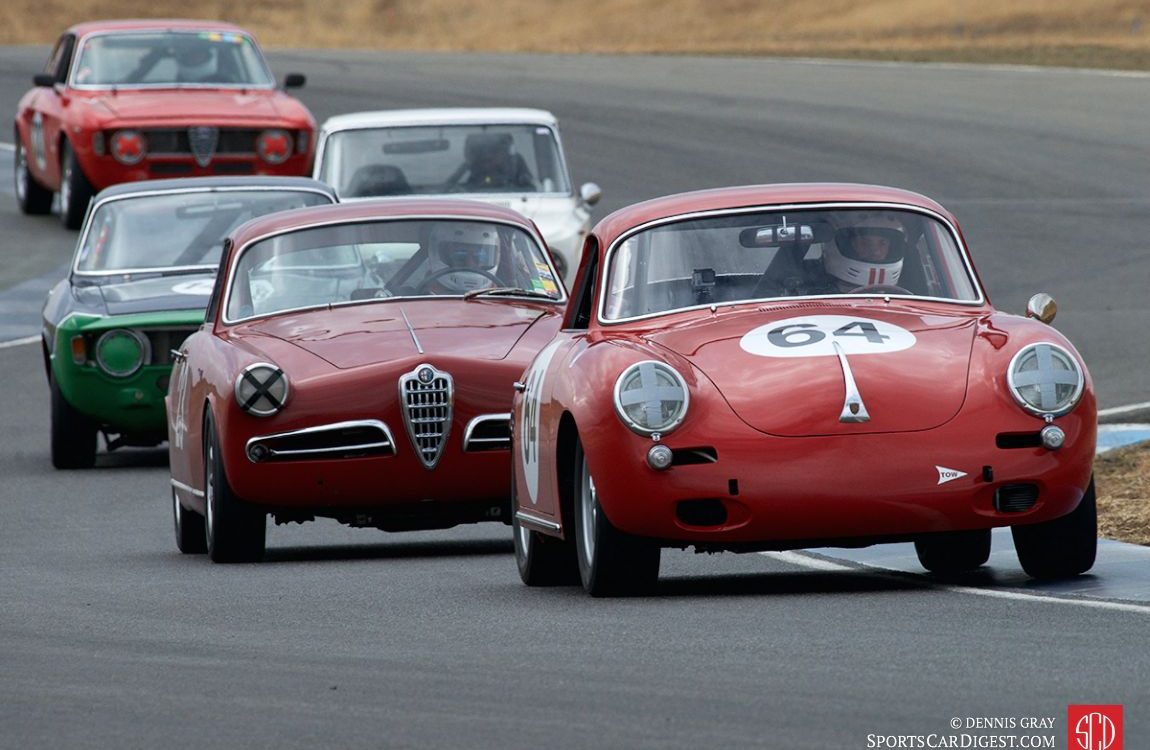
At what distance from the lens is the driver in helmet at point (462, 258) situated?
11938 mm

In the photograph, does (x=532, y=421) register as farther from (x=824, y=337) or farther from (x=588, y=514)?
(x=824, y=337)

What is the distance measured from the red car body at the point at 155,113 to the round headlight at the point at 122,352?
821 cm

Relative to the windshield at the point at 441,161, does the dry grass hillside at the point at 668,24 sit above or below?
below

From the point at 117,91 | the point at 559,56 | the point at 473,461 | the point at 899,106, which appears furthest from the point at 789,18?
the point at 473,461

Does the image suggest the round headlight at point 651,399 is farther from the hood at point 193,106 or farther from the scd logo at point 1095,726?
the hood at point 193,106

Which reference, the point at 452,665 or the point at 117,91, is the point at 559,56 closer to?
the point at 117,91

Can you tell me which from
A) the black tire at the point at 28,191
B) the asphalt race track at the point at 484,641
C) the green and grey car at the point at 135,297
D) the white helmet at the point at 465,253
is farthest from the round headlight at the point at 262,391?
the black tire at the point at 28,191

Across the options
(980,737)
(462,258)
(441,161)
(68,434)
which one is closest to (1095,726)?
(980,737)

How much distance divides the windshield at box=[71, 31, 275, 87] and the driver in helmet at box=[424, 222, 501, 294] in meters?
12.5

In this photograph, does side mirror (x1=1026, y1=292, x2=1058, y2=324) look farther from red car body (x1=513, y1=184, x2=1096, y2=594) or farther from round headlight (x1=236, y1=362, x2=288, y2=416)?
round headlight (x1=236, y1=362, x2=288, y2=416)

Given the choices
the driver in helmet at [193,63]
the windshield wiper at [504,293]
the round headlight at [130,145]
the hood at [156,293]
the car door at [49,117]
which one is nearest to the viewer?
the windshield wiper at [504,293]

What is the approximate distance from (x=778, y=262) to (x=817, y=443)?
122 centimetres

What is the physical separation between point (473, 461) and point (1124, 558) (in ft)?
8.81

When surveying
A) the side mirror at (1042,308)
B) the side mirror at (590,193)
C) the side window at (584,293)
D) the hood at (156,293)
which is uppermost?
the side mirror at (1042,308)
